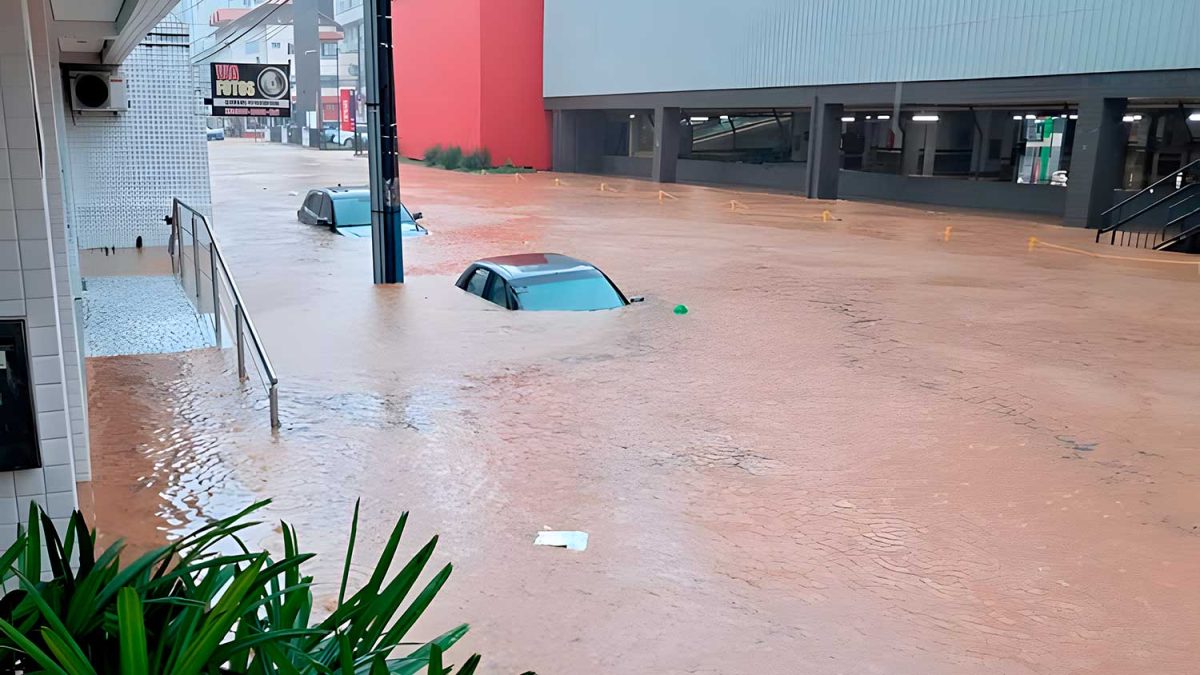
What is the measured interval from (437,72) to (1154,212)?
3430cm

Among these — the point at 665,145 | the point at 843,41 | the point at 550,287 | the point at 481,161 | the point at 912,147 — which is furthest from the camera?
the point at 481,161

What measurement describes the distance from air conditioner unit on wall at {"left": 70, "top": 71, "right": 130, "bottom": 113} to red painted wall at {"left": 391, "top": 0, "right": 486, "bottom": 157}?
28.2m

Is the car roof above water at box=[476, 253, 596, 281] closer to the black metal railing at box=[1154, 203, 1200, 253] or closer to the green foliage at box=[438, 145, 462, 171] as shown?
the black metal railing at box=[1154, 203, 1200, 253]

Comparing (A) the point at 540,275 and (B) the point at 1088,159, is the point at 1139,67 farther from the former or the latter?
(A) the point at 540,275

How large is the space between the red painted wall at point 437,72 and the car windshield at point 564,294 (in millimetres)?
32484

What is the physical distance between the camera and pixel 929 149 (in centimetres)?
3412

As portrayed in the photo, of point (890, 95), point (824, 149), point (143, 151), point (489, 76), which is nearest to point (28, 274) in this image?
point (143, 151)

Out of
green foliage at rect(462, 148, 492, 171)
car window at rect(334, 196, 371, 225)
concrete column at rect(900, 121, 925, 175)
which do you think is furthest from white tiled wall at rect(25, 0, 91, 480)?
green foliage at rect(462, 148, 492, 171)

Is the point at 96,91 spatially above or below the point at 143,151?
above

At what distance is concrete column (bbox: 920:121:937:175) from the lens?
33688mm

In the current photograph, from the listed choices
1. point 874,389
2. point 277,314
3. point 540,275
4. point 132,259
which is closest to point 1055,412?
point 874,389

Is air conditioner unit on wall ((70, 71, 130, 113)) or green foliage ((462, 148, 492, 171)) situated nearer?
air conditioner unit on wall ((70, 71, 130, 113))

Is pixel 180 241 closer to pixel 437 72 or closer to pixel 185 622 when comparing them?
pixel 185 622

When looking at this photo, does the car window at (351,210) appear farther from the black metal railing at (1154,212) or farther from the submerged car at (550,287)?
the black metal railing at (1154,212)
